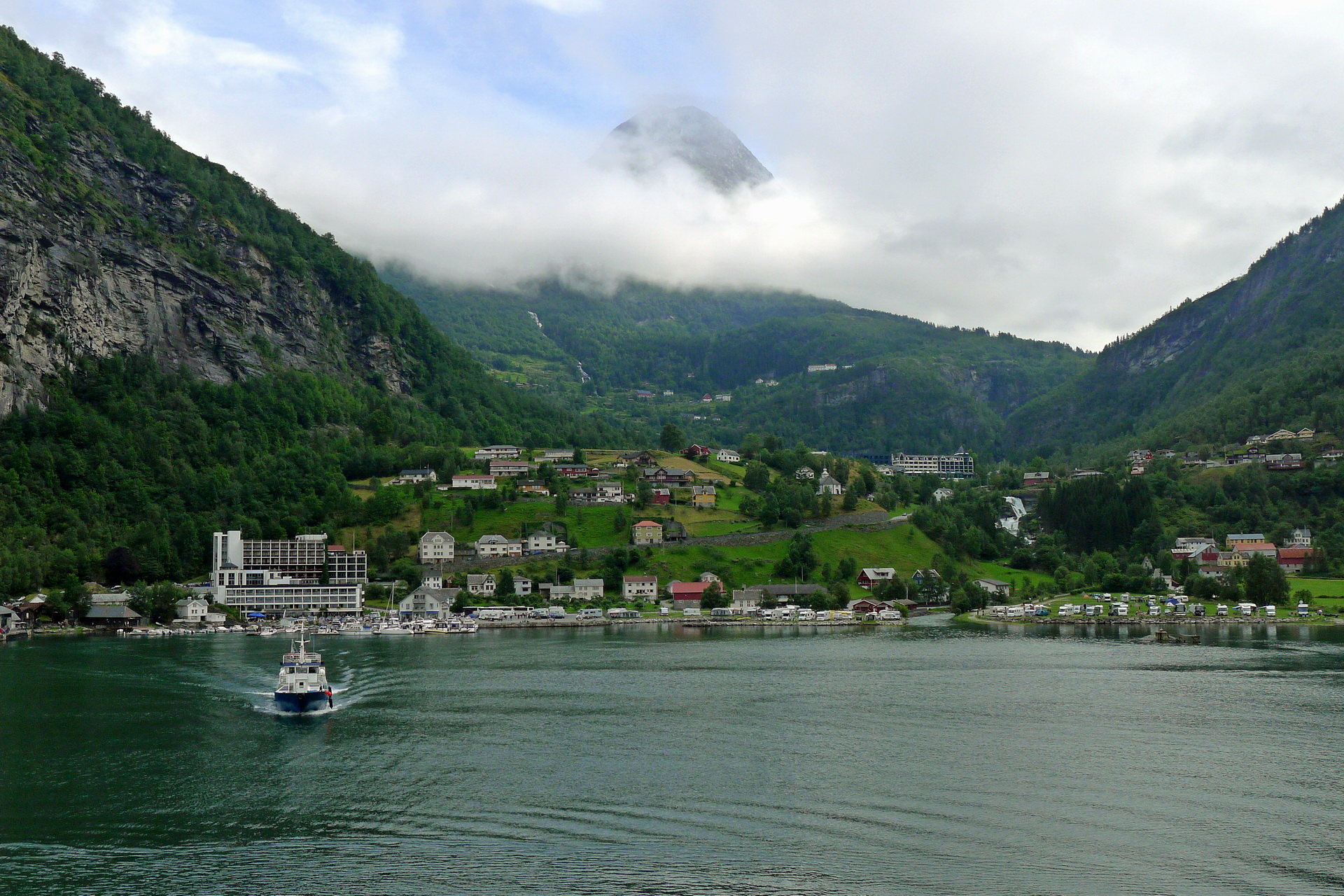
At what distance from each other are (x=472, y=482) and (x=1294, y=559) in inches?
3746

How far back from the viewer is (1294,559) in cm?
12700

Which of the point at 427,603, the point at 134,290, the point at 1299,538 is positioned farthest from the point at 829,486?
the point at 134,290

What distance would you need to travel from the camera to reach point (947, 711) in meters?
54.5

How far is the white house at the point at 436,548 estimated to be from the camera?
119125 millimetres

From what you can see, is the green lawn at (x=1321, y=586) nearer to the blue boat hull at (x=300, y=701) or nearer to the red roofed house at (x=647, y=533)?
the red roofed house at (x=647, y=533)

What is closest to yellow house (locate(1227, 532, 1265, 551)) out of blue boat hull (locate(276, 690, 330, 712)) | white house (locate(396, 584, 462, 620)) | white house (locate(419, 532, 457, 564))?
white house (locate(419, 532, 457, 564))

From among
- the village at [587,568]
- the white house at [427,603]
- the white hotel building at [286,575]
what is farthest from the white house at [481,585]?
the white hotel building at [286,575]

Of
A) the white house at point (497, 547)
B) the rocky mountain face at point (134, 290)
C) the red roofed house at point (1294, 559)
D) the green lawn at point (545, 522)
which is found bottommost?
the red roofed house at point (1294, 559)

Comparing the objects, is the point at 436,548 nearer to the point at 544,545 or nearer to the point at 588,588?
the point at 544,545

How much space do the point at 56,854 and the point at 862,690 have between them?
39.8 metres

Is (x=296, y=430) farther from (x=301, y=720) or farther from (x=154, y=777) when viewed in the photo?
(x=154, y=777)

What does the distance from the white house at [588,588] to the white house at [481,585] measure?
824 centimetres

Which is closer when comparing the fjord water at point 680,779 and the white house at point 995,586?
the fjord water at point 680,779

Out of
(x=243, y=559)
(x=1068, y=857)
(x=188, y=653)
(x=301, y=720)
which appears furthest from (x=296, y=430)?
(x=1068, y=857)
